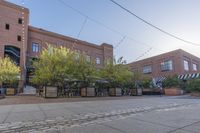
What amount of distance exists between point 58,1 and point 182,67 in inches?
1639

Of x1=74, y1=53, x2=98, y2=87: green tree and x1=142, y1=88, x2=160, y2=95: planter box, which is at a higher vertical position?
x1=74, y1=53, x2=98, y2=87: green tree

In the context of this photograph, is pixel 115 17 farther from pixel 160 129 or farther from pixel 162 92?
pixel 162 92

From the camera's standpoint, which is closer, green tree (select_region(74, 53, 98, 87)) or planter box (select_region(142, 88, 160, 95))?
green tree (select_region(74, 53, 98, 87))

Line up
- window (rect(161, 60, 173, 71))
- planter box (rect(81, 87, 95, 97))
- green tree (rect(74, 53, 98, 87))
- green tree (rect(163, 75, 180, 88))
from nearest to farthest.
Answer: planter box (rect(81, 87, 95, 97)) → green tree (rect(74, 53, 98, 87)) → green tree (rect(163, 75, 180, 88)) → window (rect(161, 60, 173, 71))

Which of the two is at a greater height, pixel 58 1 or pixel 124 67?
pixel 58 1

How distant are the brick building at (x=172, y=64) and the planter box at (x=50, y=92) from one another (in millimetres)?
29579

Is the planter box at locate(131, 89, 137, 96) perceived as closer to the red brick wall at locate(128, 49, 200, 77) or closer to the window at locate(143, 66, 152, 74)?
the red brick wall at locate(128, 49, 200, 77)

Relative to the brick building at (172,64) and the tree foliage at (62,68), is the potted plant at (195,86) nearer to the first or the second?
the tree foliage at (62,68)

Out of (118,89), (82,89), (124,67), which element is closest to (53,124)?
(82,89)

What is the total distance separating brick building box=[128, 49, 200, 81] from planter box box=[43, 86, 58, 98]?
29.6 m

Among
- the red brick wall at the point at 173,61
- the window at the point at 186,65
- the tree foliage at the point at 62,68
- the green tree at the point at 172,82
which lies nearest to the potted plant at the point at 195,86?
the green tree at the point at 172,82

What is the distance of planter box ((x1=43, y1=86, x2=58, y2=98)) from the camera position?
53.4 feet

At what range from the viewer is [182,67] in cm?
4491

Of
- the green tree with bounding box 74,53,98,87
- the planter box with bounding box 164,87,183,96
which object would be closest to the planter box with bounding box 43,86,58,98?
the green tree with bounding box 74,53,98,87
